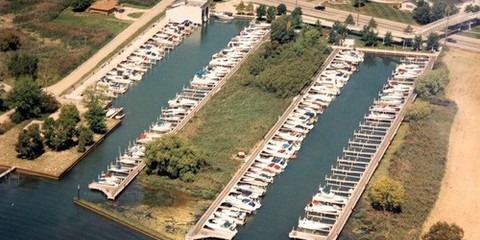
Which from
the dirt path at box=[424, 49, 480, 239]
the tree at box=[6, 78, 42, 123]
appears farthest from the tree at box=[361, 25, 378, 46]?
the tree at box=[6, 78, 42, 123]

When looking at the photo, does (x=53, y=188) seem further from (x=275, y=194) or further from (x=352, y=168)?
(x=352, y=168)

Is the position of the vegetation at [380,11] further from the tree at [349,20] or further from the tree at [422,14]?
the tree at [349,20]

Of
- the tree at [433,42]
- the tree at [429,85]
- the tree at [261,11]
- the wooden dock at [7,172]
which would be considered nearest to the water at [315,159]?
the tree at [429,85]

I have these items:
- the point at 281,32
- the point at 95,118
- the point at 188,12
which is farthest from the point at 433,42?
the point at 95,118

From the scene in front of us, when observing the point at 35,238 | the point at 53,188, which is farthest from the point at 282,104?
the point at 35,238

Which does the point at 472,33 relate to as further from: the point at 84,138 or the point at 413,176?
the point at 84,138

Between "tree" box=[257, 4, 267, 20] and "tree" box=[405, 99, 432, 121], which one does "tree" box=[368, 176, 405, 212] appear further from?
"tree" box=[257, 4, 267, 20]
